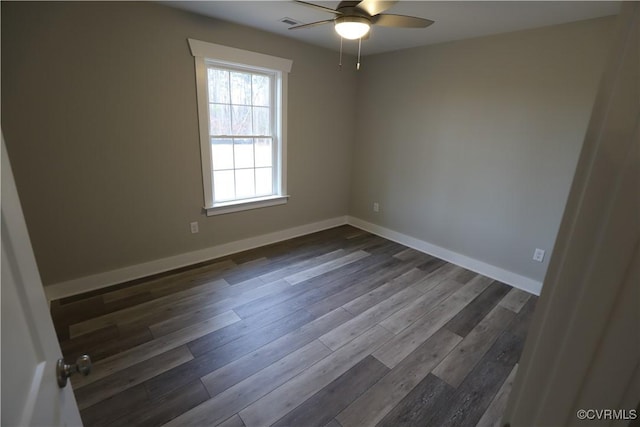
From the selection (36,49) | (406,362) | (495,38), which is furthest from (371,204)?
(36,49)

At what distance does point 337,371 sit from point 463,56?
10.5 feet

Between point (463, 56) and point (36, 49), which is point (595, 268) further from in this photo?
point (463, 56)

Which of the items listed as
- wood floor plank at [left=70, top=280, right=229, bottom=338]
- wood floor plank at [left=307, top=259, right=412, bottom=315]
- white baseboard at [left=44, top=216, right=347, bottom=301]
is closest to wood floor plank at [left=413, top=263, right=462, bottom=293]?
wood floor plank at [left=307, top=259, right=412, bottom=315]

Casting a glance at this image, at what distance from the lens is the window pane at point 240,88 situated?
126 inches

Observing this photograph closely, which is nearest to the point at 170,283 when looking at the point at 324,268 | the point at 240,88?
the point at 324,268

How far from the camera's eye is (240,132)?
337 centimetres

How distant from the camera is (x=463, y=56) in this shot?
3.13 metres

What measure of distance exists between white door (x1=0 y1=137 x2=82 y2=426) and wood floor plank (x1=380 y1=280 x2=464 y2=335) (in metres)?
2.08

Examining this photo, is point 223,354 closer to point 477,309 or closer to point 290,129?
point 477,309

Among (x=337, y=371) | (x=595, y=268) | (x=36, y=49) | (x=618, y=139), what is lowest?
(x=337, y=371)

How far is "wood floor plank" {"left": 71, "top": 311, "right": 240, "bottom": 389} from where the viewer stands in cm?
184

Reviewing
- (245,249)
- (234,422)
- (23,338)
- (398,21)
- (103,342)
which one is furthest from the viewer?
(245,249)

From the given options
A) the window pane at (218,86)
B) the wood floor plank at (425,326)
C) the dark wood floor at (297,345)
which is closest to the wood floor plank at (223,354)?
the dark wood floor at (297,345)

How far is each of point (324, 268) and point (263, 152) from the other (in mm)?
1552
